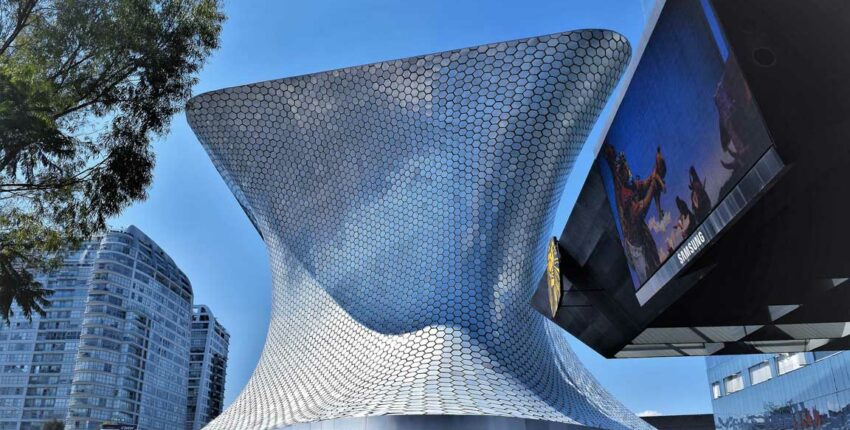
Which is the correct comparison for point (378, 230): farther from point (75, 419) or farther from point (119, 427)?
point (75, 419)

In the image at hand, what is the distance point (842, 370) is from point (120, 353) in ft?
273

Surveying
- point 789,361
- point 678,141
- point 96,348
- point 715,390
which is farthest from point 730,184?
point 96,348

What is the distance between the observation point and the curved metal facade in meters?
23.9

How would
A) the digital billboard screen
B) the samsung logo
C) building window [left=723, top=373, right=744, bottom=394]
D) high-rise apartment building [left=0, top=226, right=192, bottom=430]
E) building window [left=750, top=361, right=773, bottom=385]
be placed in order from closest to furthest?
the digital billboard screen < the samsung logo < building window [left=750, top=361, right=773, bottom=385] < building window [left=723, top=373, right=744, bottom=394] < high-rise apartment building [left=0, top=226, right=192, bottom=430]

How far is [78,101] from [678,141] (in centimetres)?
1042

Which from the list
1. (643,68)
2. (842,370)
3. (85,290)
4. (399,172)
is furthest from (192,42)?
(85,290)

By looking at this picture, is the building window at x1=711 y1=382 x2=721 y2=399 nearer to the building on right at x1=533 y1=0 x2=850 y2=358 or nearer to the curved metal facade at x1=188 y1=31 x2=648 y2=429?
the curved metal facade at x1=188 y1=31 x2=648 y2=429

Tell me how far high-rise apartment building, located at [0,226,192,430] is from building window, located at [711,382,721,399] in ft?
234

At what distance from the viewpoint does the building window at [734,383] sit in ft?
138

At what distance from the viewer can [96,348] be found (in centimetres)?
8512

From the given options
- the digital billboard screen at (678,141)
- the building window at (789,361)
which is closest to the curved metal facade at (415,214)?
the digital billboard screen at (678,141)

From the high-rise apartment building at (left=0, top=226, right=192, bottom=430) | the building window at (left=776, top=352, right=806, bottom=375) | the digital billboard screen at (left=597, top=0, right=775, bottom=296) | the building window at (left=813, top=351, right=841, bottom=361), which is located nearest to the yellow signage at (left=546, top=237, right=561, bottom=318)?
the digital billboard screen at (left=597, top=0, right=775, bottom=296)

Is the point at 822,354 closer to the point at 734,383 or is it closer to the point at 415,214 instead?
the point at 734,383

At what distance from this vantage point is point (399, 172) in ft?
90.9
